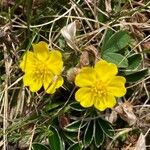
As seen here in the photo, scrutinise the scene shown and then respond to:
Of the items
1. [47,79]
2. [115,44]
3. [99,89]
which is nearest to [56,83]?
[47,79]

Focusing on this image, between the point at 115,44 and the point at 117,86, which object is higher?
the point at 115,44

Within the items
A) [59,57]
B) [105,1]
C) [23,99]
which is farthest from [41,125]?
[105,1]

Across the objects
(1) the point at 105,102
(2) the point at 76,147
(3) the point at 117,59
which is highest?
(3) the point at 117,59

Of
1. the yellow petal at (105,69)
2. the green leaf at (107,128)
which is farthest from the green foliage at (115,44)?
the green leaf at (107,128)

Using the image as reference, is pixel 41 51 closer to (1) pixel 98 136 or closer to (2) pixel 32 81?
(2) pixel 32 81

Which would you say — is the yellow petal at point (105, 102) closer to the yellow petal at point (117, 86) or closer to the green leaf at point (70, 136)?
the yellow petal at point (117, 86)

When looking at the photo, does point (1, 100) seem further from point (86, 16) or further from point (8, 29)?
point (86, 16)
